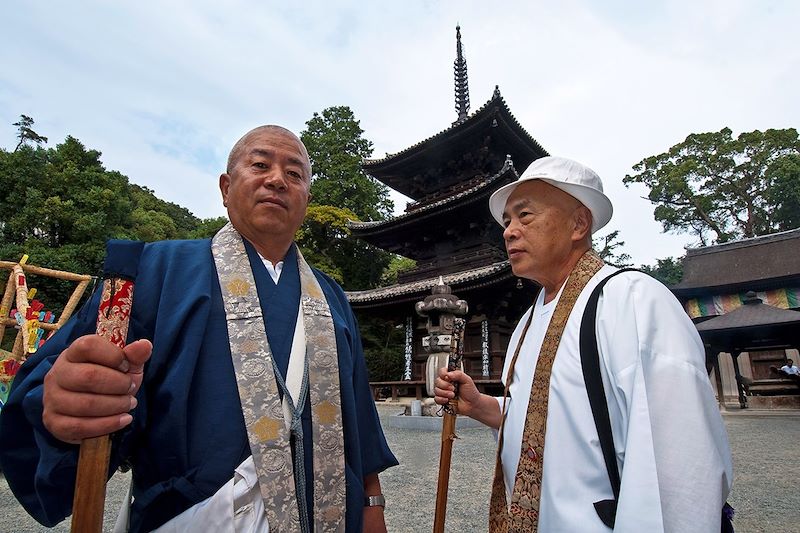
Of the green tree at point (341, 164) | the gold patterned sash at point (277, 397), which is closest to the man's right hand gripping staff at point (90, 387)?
the gold patterned sash at point (277, 397)

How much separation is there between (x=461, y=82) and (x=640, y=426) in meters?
20.1

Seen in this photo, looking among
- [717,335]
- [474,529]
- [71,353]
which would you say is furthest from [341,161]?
[71,353]

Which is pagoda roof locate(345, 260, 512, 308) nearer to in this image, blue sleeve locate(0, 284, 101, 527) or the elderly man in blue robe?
the elderly man in blue robe

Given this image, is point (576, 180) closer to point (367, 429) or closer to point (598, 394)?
point (598, 394)

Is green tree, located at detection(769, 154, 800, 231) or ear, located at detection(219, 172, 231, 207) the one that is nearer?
ear, located at detection(219, 172, 231, 207)

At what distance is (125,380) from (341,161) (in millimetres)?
25816

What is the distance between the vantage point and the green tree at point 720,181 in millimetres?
27625

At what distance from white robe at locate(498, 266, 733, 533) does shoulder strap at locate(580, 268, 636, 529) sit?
0.8 inches

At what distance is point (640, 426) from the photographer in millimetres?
1157

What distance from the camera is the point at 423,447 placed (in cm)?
689

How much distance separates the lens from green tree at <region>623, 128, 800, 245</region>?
2762 centimetres

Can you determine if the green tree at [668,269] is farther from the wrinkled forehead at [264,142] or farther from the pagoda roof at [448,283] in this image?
the wrinkled forehead at [264,142]

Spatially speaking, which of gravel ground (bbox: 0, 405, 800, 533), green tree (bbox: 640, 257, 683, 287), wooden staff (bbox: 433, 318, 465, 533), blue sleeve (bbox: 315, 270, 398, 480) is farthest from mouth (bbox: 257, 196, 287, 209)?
green tree (bbox: 640, 257, 683, 287)

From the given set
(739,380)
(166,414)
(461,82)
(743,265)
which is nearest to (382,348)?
(461,82)
